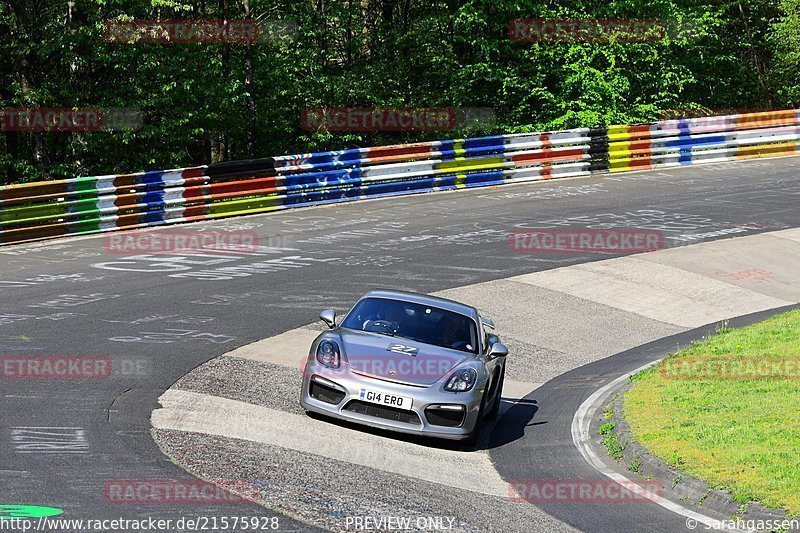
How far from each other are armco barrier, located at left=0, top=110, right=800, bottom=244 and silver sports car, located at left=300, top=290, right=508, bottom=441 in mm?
10793

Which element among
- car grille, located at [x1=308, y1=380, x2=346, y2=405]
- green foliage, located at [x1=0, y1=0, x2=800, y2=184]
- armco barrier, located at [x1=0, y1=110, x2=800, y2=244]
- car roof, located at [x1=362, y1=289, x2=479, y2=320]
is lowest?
car grille, located at [x1=308, y1=380, x2=346, y2=405]

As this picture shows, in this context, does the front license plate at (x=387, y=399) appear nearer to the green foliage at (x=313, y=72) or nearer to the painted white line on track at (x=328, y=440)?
the painted white line on track at (x=328, y=440)

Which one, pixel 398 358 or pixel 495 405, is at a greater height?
pixel 398 358

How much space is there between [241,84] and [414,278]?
1128 cm

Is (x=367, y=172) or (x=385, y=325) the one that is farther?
(x=367, y=172)

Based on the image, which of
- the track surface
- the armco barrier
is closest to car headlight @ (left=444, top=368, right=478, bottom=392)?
the track surface

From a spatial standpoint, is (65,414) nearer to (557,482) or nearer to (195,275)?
(557,482)

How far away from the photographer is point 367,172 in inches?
979

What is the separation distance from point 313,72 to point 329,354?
20531 millimetres

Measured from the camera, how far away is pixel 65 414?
970 centimetres

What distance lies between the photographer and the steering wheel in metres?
11.1

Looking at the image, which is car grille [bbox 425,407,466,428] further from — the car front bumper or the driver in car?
the driver in car

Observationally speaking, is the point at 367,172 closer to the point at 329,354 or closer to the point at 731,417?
the point at 329,354

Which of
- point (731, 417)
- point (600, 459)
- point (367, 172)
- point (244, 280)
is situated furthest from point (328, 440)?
point (367, 172)
